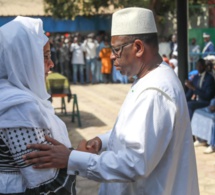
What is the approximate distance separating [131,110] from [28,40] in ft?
1.71

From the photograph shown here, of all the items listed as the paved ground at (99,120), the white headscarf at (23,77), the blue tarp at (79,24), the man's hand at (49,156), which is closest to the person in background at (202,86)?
the paved ground at (99,120)

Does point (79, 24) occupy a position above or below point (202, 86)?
below

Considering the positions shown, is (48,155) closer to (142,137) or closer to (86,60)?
(142,137)

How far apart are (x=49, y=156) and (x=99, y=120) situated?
23.1 ft

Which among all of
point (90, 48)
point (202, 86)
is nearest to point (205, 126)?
point (202, 86)

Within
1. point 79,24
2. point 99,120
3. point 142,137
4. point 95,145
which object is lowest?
point 99,120

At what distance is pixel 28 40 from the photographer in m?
1.76

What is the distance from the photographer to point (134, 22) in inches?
67.5

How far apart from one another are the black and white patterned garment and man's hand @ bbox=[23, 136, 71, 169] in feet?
0.08

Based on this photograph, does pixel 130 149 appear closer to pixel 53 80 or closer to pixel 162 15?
pixel 53 80

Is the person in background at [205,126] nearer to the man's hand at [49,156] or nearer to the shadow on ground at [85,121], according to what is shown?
the shadow on ground at [85,121]

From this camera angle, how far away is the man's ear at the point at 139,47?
1.73 m

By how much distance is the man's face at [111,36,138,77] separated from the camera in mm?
1757

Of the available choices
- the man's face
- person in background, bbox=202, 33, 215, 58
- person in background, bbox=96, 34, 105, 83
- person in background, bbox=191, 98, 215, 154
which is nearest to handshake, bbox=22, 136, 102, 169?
the man's face
